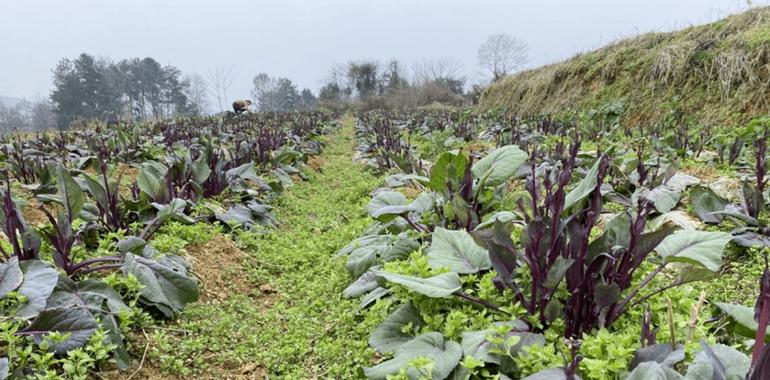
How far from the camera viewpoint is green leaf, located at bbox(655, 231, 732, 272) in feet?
4.75

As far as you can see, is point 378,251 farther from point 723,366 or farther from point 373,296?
point 723,366

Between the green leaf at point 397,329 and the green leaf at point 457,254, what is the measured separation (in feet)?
0.72

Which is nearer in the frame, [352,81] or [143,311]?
[143,311]

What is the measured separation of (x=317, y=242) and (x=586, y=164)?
98.7 inches

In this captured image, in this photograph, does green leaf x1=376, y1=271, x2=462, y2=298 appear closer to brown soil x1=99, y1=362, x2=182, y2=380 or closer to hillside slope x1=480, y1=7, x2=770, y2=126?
brown soil x1=99, y1=362, x2=182, y2=380

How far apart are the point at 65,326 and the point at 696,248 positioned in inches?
86.8

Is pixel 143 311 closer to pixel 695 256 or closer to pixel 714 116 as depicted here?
pixel 695 256

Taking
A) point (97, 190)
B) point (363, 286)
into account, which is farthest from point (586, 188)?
point (97, 190)

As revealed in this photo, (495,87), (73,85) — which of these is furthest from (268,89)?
(495,87)

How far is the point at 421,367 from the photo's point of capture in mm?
1387

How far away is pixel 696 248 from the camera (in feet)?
5.02

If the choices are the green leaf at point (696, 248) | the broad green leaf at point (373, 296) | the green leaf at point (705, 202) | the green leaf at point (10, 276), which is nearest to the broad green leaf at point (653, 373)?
the green leaf at point (696, 248)

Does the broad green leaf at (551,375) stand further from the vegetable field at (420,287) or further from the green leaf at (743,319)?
the green leaf at (743,319)

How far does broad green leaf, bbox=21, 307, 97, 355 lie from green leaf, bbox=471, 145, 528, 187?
186 cm
